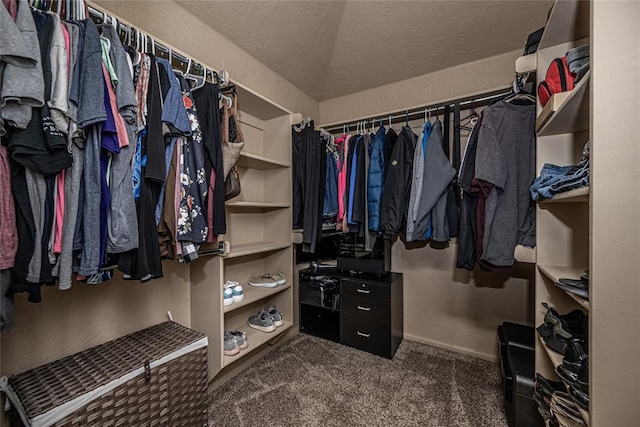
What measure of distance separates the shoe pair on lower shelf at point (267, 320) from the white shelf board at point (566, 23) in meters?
2.31

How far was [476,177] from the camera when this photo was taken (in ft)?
4.67

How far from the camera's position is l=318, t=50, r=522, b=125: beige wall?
2020 millimetres

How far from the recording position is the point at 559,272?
117 centimetres

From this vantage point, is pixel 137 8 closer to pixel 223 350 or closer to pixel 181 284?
pixel 181 284

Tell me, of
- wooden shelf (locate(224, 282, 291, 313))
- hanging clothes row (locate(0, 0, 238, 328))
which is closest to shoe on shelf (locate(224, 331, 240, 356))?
wooden shelf (locate(224, 282, 291, 313))

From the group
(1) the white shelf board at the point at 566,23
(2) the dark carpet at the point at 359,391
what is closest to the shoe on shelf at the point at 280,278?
(2) the dark carpet at the point at 359,391

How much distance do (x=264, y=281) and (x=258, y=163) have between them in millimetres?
908

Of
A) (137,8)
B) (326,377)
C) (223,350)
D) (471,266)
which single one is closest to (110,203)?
(223,350)

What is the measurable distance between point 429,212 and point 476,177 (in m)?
0.41

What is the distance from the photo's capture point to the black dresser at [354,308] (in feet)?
6.53

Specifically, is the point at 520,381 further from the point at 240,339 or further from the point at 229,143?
the point at 229,143

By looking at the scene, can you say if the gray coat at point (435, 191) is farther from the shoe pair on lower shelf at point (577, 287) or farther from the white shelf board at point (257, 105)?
the white shelf board at point (257, 105)

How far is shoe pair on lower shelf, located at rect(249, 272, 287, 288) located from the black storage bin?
1479 millimetres

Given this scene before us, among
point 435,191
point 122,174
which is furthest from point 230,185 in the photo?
point 435,191
